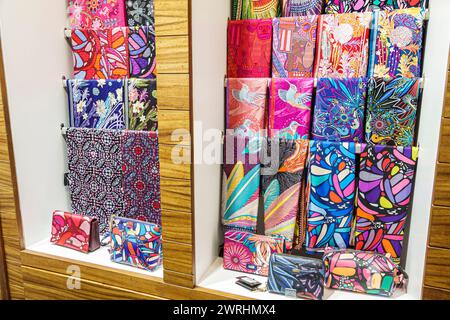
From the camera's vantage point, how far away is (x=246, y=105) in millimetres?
1525

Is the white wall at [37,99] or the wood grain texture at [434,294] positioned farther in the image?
the white wall at [37,99]

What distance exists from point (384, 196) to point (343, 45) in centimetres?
67

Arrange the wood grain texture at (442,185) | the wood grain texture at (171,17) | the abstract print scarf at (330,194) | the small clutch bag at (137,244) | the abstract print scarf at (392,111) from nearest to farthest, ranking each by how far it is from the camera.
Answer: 1. the wood grain texture at (442,185)
2. the wood grain texture at (171,17)
3. the abstract print scarf at (392,111)
4. the abstract print scarf at (330,194)
5. the small clutch bag at (137,244)

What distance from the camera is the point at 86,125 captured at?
1759 millimetres

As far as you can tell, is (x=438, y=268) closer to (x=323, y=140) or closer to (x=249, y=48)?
(x=323, y=140)

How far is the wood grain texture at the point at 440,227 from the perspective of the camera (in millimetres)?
1098

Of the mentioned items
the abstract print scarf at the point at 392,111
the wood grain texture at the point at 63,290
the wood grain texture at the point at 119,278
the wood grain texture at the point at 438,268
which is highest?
the abstract print scarf at the point at 392,111

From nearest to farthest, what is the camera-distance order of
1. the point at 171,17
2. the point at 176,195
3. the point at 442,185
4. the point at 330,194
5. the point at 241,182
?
the point at 442,185
the point at 171,17
the point at 176,195
the point at 330,194
the point at 241,182

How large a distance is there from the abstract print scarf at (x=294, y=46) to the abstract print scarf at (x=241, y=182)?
1.16ft

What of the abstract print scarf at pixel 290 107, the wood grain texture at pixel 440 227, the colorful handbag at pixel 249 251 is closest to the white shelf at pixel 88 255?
the colorful handbag at pixel 249 251

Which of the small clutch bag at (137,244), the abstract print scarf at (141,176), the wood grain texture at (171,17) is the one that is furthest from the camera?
the abstract print scarf at (141,176)

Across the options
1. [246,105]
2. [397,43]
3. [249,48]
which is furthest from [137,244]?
[397,43]

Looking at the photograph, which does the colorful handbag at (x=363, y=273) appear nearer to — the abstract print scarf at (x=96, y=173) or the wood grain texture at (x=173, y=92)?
the wood grain texture at (x=173, y=92)
